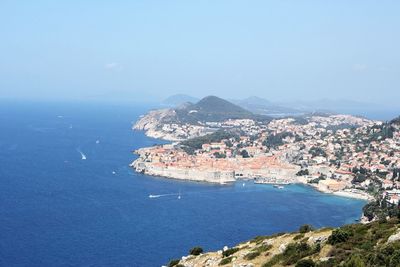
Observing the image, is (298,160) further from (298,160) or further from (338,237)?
(338,237)

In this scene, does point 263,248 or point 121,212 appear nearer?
point 263,248

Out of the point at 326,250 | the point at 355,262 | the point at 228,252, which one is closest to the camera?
the point at 355,262

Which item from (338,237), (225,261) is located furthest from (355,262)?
(225,261)

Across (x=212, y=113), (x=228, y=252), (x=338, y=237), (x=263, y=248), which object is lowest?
(x=228, y=252)

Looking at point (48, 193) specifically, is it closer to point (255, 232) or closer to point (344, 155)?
point (255, 232)

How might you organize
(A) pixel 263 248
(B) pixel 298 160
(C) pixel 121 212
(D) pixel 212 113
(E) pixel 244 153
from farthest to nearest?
1. (D) pixel 212 113
2. (E) pixel 244 153
3. (B) pixel 298 160
4. (C) pixel 121 212
5. (A) pixel 263 248

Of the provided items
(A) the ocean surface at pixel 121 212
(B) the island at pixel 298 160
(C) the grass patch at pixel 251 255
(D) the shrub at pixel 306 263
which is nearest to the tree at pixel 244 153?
(B) the island at pixel 298 160
